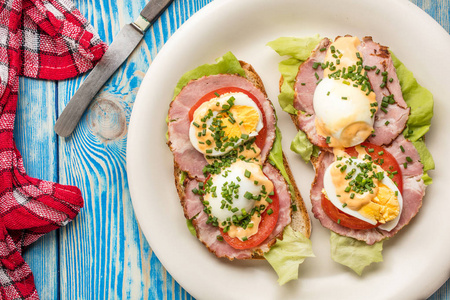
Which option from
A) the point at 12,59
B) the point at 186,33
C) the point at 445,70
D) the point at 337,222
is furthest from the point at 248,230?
the point at 12,59

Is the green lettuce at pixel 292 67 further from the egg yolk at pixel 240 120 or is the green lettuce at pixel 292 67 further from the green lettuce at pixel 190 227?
the green lettuce at pixel 190 227

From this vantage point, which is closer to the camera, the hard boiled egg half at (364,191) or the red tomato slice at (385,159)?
the hard boiled egg half at (364,191)

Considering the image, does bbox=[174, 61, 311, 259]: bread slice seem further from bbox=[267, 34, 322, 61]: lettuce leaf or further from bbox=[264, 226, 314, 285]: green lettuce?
bbox=[267, 34, 322, 61]: lettuce leaf

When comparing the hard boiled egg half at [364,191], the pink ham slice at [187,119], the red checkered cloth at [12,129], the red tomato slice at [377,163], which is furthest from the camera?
the red checkered cloth at [12,129]

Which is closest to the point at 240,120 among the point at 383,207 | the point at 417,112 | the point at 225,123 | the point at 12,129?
the point at 225,123

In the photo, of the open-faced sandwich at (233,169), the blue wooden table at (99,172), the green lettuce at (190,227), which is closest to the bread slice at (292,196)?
the open-faced sandwich at (233,169)

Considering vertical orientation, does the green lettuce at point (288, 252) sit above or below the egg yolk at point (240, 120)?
below

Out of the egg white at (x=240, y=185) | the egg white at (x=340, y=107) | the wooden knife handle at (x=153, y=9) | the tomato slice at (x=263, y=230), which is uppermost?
the wooden knife handle at (x=153, y=9)
